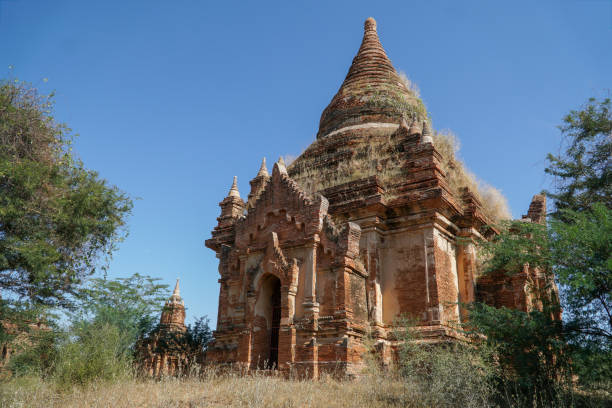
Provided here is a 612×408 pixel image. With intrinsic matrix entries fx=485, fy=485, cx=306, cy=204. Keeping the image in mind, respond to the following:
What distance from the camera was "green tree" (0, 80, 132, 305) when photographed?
8.93 m

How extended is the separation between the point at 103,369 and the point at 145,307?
20.8ft

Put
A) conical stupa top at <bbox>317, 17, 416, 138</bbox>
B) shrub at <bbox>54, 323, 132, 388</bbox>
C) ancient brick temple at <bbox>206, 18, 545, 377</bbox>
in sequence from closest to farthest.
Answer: shrub at <bbox>54, 323, 132, 388</bbox> → ancient brick temple at <bbox>206, 18, 545, 377</bbox> → conical stupa top at <bbox>317, 17, 416, 138</bbox>

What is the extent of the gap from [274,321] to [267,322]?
18 centimetres

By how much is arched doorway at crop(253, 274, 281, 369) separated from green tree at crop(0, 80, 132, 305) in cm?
386

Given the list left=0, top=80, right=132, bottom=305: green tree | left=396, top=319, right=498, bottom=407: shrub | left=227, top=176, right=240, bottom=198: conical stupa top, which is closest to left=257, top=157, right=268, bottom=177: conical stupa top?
left=227, top=176, right=240, bottom=198: conical stupa top

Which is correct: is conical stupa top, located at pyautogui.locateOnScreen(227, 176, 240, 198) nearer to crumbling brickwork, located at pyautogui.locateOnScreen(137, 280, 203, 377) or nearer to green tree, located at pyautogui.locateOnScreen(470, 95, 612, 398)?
crumbling brickwork, located at pyautogui.locateOnScreen(137, 280, 203, 377)

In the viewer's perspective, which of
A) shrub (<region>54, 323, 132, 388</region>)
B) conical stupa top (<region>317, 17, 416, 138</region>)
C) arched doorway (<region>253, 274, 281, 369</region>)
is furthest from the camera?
conical stupa top (<region>317, 17, 416, 138</region>)

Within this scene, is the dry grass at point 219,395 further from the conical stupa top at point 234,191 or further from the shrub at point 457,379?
the conical stupa top at point 234,191

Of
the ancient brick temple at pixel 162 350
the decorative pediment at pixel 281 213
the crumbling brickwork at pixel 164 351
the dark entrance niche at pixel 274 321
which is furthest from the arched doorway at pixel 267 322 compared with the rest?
the ancient brick temple at pixel 162 350

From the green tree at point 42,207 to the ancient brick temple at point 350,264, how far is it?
3.67 metres

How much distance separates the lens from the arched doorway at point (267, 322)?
11.5m

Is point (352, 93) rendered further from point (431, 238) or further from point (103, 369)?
point (103, 369)

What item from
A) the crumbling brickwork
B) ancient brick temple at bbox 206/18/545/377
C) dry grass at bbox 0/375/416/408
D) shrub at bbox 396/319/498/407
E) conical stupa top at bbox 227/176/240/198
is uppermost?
conical stupa top at bbox 227/176/240/198

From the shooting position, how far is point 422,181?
1166 cm
